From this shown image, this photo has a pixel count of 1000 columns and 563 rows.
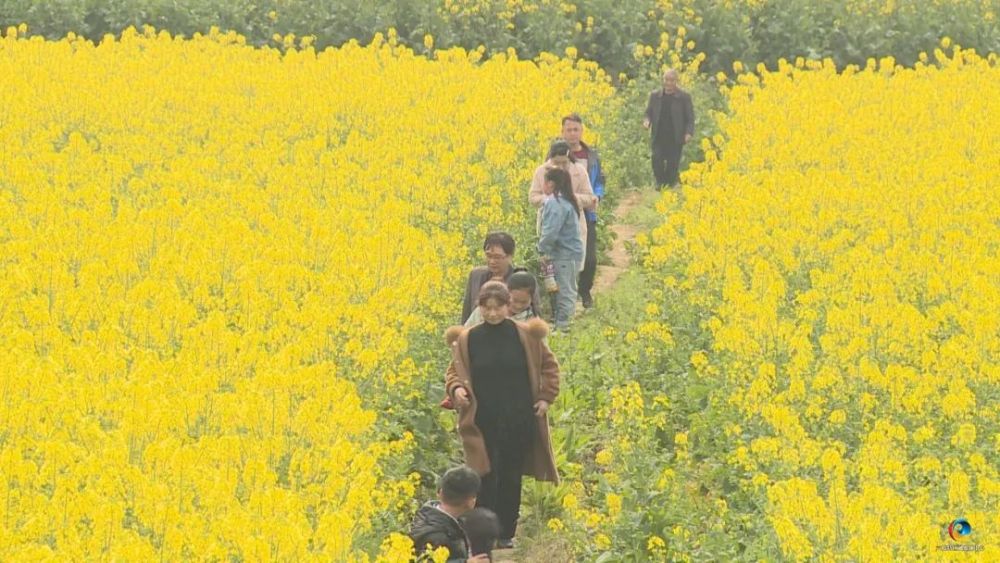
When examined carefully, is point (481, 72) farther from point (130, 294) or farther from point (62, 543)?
point (62, 543)

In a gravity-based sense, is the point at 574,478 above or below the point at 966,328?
below

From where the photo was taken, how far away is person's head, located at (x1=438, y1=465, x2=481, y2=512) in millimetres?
8203

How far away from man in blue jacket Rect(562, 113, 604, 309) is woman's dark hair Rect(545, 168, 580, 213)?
3.72ft

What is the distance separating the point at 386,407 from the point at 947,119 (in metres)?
13.7

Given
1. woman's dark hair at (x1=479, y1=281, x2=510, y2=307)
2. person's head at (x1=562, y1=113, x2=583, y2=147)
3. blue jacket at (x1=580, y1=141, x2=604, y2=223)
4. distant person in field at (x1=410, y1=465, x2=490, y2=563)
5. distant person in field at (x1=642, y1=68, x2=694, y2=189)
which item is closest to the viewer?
distant person in field at (x1=410, y1=465, x2=490, y2=563)

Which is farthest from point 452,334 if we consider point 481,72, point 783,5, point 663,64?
point 783,5

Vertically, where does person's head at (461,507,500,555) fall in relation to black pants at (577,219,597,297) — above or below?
above

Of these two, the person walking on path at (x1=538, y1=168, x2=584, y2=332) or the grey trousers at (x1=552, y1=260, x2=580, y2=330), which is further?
the grey trousers at (x1=552, y1=260, x2=580, y2=330)

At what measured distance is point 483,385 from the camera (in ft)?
31.9

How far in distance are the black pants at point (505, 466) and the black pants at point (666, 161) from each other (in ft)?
38.7

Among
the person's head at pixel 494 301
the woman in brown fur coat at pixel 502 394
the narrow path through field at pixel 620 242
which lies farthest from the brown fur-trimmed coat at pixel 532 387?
the narrow path through field at pixel 620 242

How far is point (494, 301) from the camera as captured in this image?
371 inches

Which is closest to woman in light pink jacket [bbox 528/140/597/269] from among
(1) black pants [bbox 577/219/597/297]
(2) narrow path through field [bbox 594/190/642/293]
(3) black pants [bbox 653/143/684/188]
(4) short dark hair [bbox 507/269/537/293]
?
(1) black pants [bbox 577/219/597/297]

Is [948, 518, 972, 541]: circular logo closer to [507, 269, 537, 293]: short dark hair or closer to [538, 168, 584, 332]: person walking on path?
[507, 269, 537, 293]: short dark hair
